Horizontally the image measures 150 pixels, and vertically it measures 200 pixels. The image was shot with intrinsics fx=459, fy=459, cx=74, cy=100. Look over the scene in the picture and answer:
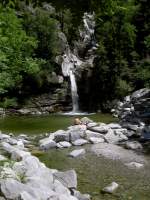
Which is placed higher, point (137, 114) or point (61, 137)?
point (137, 114)

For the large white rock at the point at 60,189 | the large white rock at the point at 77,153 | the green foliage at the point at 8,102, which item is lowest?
the large white rock at the point at 60,189

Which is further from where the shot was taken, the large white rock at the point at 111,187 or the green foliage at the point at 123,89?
the green foliage at the point at 123,89

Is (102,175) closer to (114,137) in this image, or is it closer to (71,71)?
(114,137)

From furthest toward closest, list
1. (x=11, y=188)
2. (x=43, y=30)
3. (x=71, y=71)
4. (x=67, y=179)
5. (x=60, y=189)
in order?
(x=43, y=30) → (x=71, y=71) → (x=67, y=179) → (x=60, y=189) → (x=11, y=188)

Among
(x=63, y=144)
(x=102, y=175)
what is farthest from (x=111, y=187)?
(x=63, y=144)

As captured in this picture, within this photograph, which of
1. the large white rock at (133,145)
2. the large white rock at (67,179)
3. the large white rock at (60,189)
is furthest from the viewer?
the large white rock at (133,145)

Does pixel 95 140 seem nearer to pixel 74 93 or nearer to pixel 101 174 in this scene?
pixel 101 174

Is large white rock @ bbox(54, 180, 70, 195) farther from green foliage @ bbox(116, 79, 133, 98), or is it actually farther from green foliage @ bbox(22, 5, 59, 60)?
green foliage @ bbox(22, 5, 59, 60)

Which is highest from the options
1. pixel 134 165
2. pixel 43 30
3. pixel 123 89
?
pixel 43 30

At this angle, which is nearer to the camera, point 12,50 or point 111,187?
point 111,187

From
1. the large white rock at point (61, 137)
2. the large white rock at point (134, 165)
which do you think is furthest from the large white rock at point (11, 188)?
the large white rock at point (61, 137)

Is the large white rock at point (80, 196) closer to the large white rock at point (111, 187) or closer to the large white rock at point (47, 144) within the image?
the large white rock at point (111, 187)

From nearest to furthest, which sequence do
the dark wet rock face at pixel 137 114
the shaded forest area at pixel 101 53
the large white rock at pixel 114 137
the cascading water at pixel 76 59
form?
the large white rock at pixel 114 137
the dark wet rock face at pixel 137 114
the shaded forest area at pixel 101 53
the cascading water at pixel 76 59

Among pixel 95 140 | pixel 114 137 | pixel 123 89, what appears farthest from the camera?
pixel 123 89
